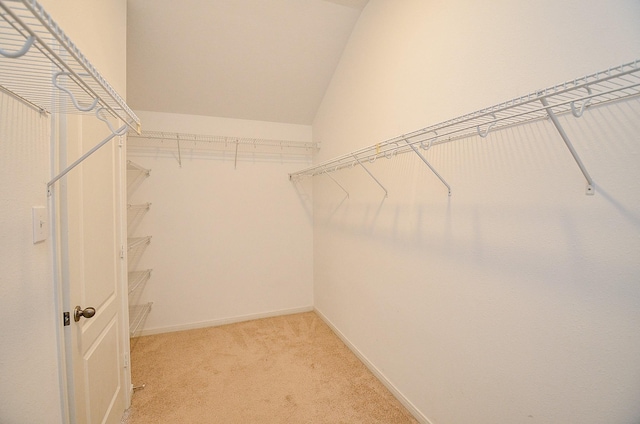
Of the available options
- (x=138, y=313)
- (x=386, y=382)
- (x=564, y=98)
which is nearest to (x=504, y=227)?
(x=564, y=98)

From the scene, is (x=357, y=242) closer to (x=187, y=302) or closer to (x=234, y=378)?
(x=234, y=378)

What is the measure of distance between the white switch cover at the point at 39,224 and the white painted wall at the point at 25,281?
2 cm

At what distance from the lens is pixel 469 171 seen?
1.29 metres

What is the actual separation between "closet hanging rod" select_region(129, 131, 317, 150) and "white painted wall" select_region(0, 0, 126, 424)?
165cm

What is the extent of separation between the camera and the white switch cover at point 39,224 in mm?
868

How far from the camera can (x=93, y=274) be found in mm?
1271

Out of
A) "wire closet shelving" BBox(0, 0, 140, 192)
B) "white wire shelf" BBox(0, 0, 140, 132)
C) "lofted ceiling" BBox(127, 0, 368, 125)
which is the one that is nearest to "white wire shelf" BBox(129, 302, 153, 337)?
"lofted ceiling" BBox(127, 0, 368, 125)

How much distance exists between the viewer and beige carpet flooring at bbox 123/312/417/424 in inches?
67.4

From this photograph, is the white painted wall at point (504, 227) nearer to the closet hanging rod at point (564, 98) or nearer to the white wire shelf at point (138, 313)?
the closet hanging rod at point (564, 98)

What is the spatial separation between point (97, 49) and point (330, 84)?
1.94m

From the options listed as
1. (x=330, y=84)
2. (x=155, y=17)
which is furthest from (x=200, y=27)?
(x=330, y=84)

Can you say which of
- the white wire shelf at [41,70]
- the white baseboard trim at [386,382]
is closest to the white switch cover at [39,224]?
the white wire shelf at [41,70]

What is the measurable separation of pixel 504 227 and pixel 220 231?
2.63 meters

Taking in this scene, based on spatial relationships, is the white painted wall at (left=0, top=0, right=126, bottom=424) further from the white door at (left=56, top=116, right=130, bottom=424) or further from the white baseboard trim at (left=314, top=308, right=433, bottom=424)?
the white baseboard trim at (left=314, top=308, right=433, bottom=424)
